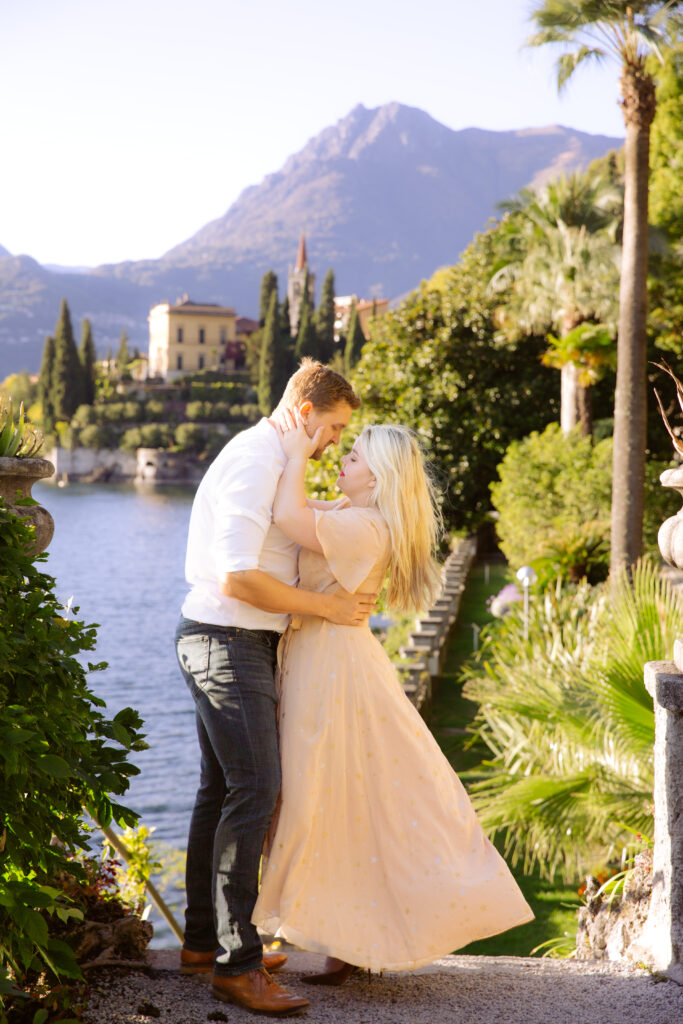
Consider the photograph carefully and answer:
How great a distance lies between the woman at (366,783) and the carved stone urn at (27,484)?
694mm

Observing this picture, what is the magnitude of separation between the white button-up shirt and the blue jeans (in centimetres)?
5

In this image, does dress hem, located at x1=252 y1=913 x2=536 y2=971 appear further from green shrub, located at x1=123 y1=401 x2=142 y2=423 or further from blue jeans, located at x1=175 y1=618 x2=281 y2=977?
green shrub, located at x1=123 y1=401 x2=142 y2=423

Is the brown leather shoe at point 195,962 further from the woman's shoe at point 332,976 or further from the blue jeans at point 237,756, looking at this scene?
the blue jeans at point 237,756

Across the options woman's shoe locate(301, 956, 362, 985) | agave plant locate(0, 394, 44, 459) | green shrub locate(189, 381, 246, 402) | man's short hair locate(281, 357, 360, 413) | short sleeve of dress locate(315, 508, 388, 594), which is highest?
green shrub locate(189, 381, 246, 402)

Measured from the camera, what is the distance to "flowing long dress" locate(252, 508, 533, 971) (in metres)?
2.54

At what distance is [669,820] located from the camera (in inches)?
104

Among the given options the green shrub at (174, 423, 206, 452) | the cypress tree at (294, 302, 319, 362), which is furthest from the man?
the green shrub at (174, 423, 206, 452)

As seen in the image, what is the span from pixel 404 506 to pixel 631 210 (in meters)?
8.06

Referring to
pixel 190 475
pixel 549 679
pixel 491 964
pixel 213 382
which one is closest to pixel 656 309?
pixel 549 679

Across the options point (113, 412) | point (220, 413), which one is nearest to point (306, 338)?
point (220, 413)

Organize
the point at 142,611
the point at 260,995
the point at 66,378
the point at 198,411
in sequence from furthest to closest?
the point at 198,411, the point at 66,378, the point at 142,611, the point at 260,995

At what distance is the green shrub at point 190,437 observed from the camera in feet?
277

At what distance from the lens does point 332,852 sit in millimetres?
2594

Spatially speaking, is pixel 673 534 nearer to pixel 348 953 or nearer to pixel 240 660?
pixel 240 660
